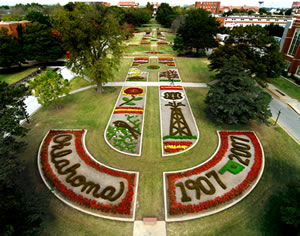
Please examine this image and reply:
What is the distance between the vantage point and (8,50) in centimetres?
4147

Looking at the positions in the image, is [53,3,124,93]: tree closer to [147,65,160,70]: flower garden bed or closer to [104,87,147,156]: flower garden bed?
[104,87,147,156]: flower garden bed

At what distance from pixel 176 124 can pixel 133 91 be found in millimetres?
12756

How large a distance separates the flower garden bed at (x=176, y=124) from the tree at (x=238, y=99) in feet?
13.2

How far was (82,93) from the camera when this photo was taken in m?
34.2

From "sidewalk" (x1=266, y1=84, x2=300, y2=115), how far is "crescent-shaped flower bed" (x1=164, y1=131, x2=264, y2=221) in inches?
546

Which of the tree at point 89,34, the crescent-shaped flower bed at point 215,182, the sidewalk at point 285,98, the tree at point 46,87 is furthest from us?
the sidewalk at point 285,98

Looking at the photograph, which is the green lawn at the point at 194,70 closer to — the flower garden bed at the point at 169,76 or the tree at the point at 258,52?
the flower garden bed at the point at 169,76

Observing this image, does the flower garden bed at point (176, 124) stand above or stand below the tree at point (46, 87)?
below

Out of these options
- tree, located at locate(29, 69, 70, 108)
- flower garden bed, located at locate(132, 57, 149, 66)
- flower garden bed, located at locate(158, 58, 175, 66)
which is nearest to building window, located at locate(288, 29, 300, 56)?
flower garden bed, located at locate(158, 58, 175, 66)

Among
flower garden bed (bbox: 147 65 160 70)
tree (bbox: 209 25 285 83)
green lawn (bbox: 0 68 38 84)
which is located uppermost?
tree (bbox: 209 25 285 83)

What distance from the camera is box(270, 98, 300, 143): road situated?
24.7 m

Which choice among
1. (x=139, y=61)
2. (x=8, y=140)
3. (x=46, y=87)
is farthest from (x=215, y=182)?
(x=139, y=61)

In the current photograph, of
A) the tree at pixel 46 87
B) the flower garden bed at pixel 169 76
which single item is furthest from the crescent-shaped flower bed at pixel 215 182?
the flower garden bed at pixel 169 76

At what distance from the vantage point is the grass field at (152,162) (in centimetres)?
1411
